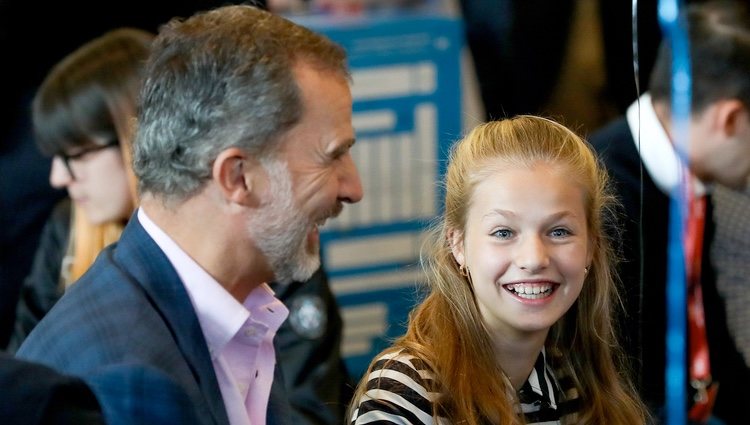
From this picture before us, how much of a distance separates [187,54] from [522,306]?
1.64 ft

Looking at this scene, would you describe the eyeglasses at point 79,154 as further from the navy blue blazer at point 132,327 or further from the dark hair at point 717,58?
the dark hair at point 717,58

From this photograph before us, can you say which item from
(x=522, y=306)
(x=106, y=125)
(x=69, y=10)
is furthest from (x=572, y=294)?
(x=69, y=10)

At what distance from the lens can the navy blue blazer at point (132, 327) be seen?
1.37 meters

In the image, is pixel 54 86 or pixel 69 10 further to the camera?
pixel 69 10

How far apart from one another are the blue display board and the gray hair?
1862 millimetres

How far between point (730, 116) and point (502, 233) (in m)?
0.81

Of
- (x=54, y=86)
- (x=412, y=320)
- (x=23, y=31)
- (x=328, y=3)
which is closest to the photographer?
(x=412, y=320)

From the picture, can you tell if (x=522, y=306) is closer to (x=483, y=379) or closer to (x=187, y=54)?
(x=483, y=379)

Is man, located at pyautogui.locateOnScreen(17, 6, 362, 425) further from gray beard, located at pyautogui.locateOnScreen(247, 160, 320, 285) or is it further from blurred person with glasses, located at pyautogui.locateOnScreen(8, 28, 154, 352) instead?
blurred person with glasses, located at pyautogui.locateOnScreen(8, 28, 154, 352)

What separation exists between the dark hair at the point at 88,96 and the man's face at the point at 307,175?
2.73 ft

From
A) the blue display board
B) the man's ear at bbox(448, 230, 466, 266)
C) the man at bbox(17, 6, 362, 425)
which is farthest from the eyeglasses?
the blue display board

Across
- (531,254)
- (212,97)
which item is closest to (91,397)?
(212,97)

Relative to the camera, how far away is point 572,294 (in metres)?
1.57

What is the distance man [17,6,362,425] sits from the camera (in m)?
1.49
